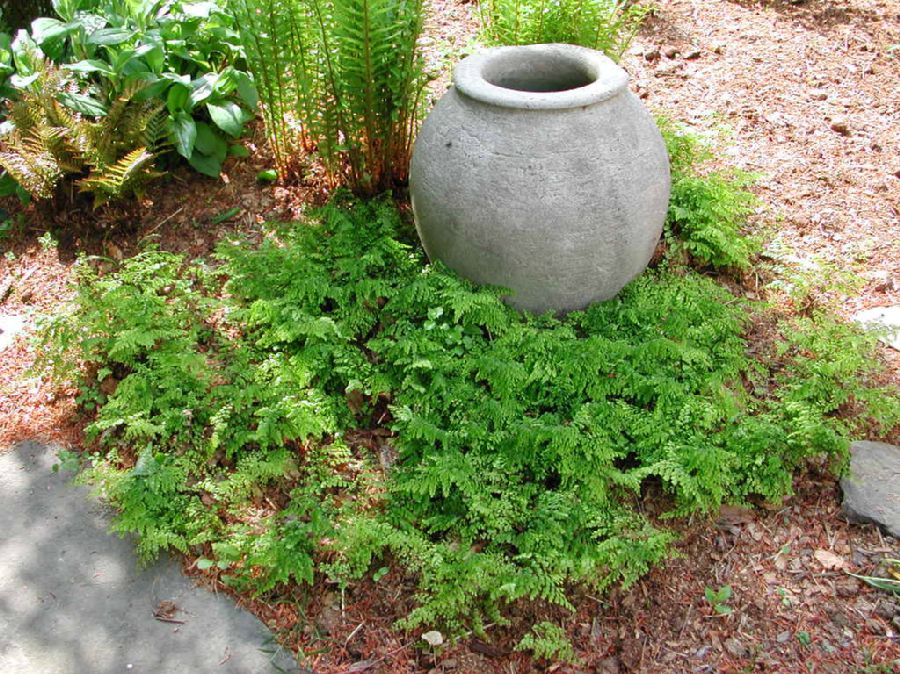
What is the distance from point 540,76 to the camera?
3.73 meters

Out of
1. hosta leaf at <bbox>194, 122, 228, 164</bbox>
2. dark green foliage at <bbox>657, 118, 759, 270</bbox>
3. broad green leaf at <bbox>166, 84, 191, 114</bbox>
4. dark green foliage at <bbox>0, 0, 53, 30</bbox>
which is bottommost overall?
dark green foliage at <bbox>657, 118, 759, 270</bbox>

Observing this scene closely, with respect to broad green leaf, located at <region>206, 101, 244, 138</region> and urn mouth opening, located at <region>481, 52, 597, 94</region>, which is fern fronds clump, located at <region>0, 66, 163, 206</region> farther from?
urn mouth opening, located at <region>481, 52, 597, 94</region>

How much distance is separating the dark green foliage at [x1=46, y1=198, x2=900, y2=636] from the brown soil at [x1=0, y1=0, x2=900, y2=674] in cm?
15

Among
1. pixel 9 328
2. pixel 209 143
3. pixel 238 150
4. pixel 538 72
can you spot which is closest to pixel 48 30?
pixel 209 143

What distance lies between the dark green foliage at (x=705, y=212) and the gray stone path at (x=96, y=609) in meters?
2.85

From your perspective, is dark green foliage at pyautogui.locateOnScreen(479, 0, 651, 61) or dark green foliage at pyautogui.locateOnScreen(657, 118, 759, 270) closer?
dark green foliage at pyautogui.locateOnScreen(657, 118, 759, 270)

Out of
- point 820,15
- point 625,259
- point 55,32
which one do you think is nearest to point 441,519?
point 625,259

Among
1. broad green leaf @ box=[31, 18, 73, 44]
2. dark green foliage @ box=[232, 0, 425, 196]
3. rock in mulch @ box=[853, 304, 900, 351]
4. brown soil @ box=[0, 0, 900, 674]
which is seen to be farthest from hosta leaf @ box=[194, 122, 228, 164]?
Result: rock in mulch @ box=[853, 304, 900, 351]

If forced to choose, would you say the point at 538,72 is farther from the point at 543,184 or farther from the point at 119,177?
the point at 119,177

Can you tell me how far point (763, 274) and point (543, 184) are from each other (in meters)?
1.64

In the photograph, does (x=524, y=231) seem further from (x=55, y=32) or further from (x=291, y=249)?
(x=55, y=32)

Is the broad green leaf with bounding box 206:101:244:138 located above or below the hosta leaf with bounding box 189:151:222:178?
above

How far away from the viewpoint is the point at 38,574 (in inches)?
112

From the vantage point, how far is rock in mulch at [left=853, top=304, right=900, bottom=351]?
354cm
